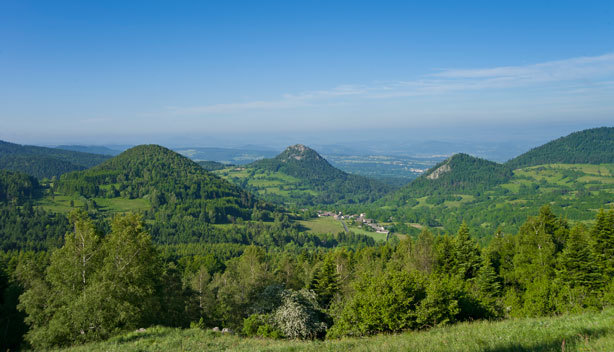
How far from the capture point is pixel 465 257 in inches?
1661

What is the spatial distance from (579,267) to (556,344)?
1143 inches

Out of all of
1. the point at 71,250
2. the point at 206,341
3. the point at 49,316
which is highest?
the point at 71,250

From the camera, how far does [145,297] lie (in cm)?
2634

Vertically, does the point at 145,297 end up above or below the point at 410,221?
above

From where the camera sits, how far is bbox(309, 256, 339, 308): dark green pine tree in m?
40.8

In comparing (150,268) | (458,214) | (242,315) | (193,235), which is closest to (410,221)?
(458,214)

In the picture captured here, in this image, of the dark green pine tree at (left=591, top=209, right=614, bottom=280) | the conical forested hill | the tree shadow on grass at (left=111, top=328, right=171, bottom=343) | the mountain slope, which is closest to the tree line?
the dark green pine tree at (left=591, top=209, right=614, bottom=280)

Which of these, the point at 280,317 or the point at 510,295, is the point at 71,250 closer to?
the point at 280,317

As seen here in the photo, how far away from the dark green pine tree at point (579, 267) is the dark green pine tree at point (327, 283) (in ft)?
77.6

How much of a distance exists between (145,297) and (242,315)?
49.4ft

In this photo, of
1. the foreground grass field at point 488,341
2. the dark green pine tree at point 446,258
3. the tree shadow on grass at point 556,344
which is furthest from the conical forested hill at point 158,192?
the tree shadow on grass at point 556,344

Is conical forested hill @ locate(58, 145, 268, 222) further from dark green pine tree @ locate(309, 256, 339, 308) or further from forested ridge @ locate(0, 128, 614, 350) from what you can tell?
dark green pine tree @ locate(309, 256, 339, 308)

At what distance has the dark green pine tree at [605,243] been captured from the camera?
30547 mm

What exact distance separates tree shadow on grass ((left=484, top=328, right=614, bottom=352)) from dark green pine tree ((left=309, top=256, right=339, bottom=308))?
1255 inches
